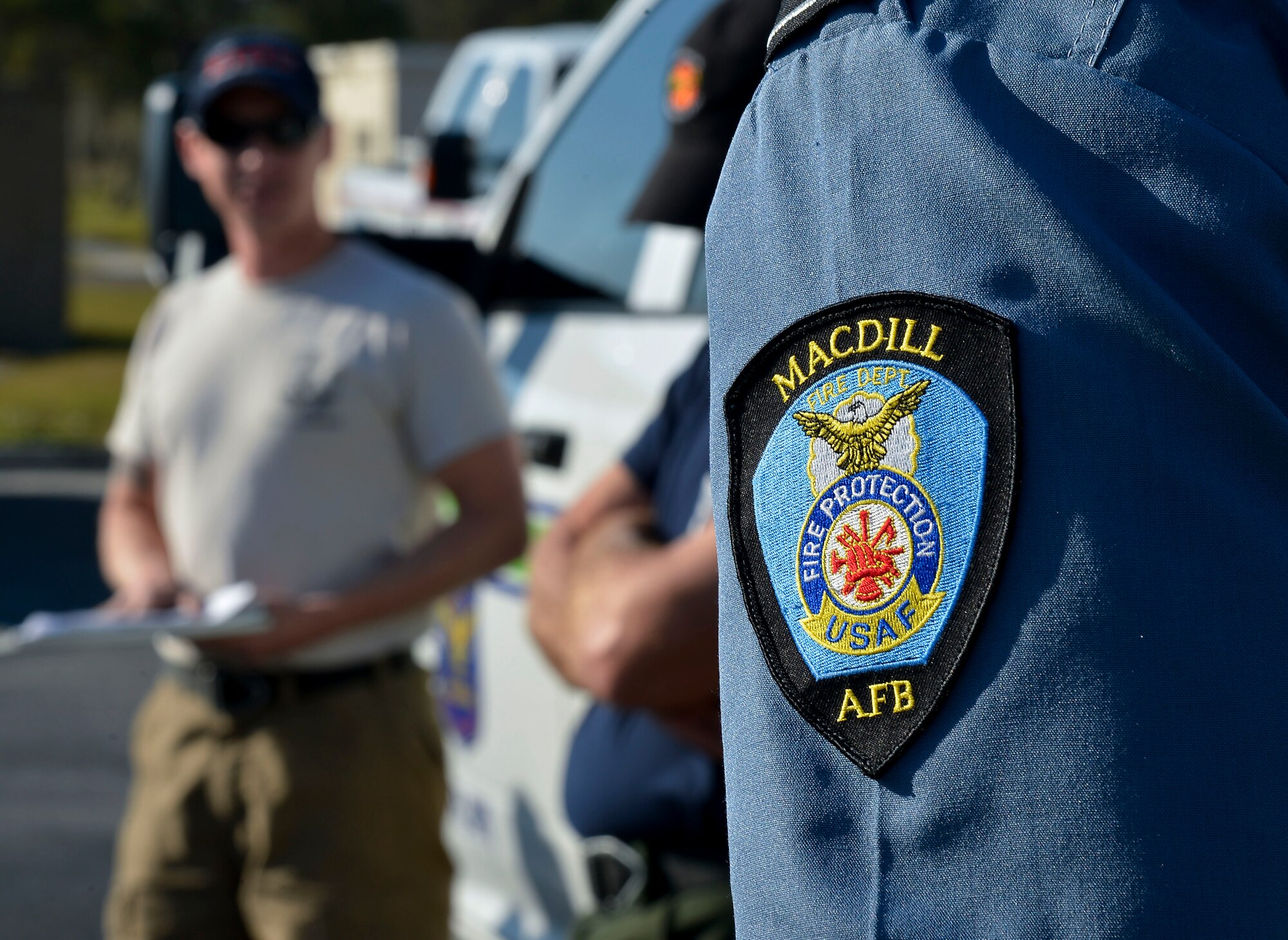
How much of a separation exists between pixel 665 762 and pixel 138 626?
0.82 metres

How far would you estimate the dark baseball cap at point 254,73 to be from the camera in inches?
110

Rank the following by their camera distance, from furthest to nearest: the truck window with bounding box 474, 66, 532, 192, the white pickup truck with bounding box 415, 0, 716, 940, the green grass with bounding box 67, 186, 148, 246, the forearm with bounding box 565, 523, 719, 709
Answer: the green grass with bounding box 67, 186, 148, 246, the truck window with bounding box 474, 66, 532, 192, the white pickup truck with bounding box 415, 0, 716, 940, the forearm with bounding box 565, 523, 719, 709

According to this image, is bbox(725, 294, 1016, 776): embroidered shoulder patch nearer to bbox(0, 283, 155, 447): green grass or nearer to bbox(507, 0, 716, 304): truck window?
bbox(507, 0, 716, 304): truck window

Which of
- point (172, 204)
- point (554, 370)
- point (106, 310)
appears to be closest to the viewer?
point (554, 370)

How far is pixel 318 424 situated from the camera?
8.73 ft

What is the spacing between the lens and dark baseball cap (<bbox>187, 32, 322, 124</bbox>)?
9.18 feet

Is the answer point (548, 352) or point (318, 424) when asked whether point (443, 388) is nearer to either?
point (318, 424)

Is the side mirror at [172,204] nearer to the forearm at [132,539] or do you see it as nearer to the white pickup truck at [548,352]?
the white pickup truck at [548,352]

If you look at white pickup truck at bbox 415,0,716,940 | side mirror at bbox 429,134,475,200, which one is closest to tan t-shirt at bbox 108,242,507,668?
white pickup truck at bbox 415,0,716,940

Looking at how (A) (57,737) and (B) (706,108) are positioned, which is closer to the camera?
(B) (706,108)

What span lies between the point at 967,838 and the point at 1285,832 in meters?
0.12

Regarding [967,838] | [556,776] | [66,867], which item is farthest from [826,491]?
[66,867]

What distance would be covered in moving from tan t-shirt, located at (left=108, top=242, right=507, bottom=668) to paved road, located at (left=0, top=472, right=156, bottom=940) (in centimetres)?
44

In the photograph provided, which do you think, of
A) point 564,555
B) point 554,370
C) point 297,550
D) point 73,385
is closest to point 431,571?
point 297,550
